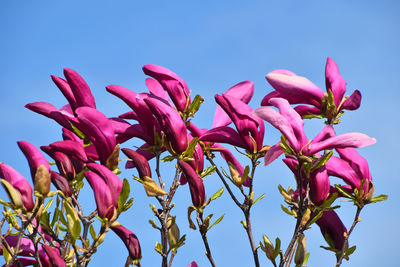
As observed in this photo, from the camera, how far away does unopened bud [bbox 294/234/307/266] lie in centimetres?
168

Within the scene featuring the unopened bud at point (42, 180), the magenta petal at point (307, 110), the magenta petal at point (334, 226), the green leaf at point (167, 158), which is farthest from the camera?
the magenta petal at point (307, 110)

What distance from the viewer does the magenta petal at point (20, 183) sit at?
1.49 meters

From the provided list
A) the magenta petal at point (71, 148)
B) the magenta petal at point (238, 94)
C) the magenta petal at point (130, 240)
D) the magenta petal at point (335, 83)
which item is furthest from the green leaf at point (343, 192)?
the magenta petal at point (71, 148)

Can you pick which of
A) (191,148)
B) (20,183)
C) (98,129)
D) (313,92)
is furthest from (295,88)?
(20,183)

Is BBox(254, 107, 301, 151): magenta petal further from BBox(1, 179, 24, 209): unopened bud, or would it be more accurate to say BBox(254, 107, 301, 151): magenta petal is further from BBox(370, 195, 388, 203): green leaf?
BBox(1, 179, 24, 209): unopened bud

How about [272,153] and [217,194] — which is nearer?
[272,153]

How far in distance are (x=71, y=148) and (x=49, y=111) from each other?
0.19 meters

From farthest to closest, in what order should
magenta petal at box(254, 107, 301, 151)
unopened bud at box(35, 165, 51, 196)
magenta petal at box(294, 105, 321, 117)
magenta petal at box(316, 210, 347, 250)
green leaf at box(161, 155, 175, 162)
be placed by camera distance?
magenta petal at box(294, 105, 321, 117)
magenta petal at box(316, 210, 347, 250)
green leaf at box(161, 155, 175, 162)
magenta petal at box(254, 107, 301, 151)
unopened bud at box(35, 165, 51, 196)

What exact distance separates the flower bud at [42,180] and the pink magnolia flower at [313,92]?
733 mm

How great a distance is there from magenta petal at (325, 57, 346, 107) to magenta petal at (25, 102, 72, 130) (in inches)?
33.2

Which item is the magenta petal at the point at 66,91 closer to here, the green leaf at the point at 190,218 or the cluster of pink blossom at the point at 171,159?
the cluster of pink blossom at the point at 171,159

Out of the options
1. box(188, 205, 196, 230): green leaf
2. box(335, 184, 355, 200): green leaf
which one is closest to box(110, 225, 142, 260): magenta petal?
box(188, 205, 196, 230): green leaf

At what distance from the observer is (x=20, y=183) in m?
1.50

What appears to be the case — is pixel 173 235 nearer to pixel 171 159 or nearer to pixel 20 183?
pixel 171 159
